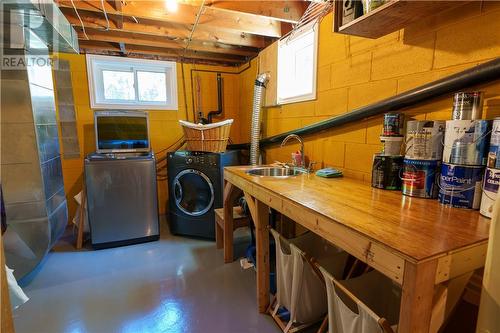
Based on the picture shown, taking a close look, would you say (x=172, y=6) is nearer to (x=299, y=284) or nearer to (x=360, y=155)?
(x=360, y=155)

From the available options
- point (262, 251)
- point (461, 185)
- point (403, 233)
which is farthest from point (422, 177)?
point (262, 251)

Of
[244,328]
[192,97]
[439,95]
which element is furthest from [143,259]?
[439,95]

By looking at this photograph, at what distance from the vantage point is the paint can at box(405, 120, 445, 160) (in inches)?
45.8

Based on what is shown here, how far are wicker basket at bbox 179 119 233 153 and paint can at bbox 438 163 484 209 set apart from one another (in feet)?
6.61

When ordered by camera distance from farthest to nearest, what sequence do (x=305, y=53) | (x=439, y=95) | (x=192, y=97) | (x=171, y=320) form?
(x=192, y=97) → (x=305, y=53) → (x=171, y=320) → (x=439, y=95)

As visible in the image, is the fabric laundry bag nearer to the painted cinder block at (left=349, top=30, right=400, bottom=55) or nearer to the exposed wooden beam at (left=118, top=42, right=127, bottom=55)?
the painted cinder block at (left=349, top=30, right=400, bottom=55)

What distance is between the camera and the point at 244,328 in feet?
5.29

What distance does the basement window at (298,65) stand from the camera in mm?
2137

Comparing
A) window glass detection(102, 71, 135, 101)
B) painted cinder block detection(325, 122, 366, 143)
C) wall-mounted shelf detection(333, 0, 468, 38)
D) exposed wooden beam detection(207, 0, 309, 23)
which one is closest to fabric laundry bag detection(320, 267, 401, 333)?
painted cinder block detection(325, 122, 366, 143)

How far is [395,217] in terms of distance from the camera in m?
0.98

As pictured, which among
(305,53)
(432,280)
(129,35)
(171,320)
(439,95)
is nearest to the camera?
(432,280)

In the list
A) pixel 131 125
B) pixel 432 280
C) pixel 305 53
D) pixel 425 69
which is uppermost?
pixel 305 53

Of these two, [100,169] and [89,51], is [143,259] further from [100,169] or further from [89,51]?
[89,51]

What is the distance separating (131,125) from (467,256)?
307cm
